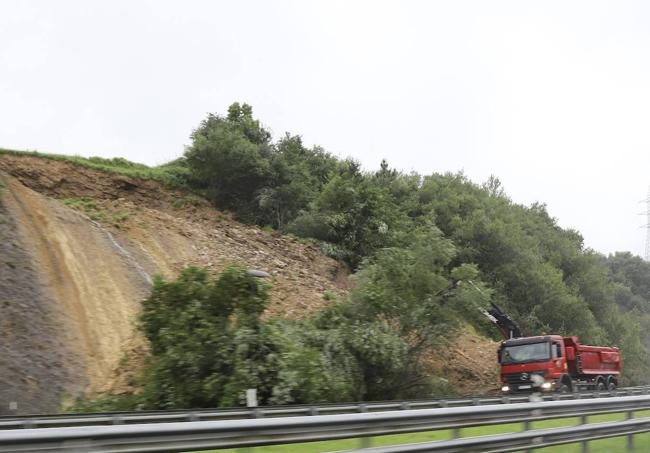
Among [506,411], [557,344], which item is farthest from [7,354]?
[557,344]

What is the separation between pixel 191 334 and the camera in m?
20.2

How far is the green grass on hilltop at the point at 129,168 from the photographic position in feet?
126

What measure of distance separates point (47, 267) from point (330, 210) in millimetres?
18992

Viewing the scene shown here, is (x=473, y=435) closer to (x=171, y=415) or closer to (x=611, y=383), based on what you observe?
(x=171, y=415)

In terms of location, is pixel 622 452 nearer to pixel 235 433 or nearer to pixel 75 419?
pixel 235 433

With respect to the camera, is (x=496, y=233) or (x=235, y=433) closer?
(x=235, y=433)

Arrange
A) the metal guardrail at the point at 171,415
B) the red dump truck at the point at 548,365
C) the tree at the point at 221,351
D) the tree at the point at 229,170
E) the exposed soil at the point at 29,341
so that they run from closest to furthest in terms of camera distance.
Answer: the metal guardrail at the point at 171,415, the tree at the point at 221,351, the exposed soil at the point at 29,341, the red dump truck at the point at 548,365, the tree at the point at 229,170

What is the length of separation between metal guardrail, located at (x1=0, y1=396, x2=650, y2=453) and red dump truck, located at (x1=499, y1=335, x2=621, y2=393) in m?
16.8

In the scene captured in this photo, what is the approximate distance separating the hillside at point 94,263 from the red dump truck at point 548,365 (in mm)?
9328

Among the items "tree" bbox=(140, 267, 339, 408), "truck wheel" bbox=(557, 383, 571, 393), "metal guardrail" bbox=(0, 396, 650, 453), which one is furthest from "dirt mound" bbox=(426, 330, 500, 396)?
"metal guardrail" bbox=(0, 396, 650, 453)

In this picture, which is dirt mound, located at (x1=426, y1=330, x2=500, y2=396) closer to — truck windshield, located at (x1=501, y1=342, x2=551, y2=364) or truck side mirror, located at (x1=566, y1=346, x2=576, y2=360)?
truck windshield, located at (x1=501, y1=342, x2=551, y2=364)

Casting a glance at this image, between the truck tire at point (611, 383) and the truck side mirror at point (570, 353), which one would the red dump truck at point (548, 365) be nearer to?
the truck side mirror at point (570, 353)

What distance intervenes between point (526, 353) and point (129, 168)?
1084 inches

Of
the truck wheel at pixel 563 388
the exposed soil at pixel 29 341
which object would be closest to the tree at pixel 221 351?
the exposed soil at pixel 29 341
